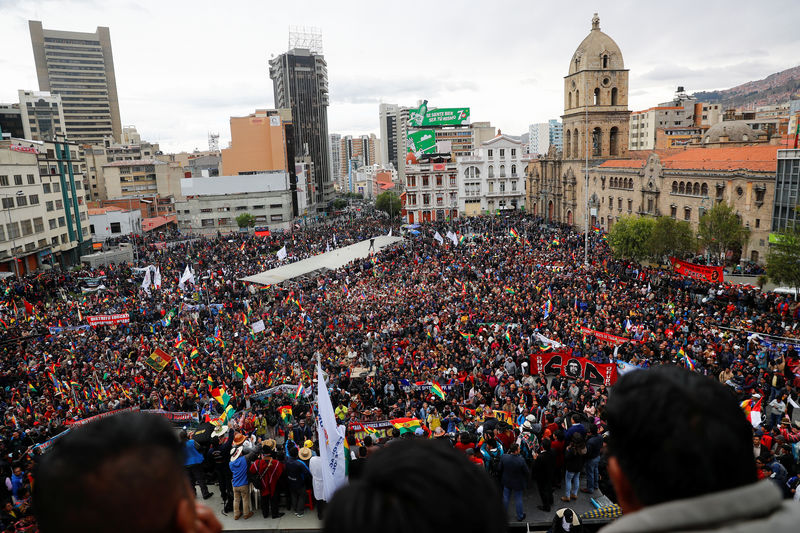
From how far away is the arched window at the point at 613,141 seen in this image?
2308 inches

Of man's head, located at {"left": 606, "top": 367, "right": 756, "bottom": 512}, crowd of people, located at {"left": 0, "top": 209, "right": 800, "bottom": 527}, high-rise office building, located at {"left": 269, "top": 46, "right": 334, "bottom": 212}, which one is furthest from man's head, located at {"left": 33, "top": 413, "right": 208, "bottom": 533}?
high-rise office building, located at {"left": 269, "top": 46, "right": 334, "bottom": 212}

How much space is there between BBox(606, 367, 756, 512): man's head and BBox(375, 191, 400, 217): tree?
307 feet

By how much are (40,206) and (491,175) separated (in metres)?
52.4

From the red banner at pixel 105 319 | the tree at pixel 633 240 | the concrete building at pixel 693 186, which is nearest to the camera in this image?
the red banner at pixel 105 319

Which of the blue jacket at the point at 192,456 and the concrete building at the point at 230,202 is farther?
the concrete building at the point at 230,202

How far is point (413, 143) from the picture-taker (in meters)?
75.8

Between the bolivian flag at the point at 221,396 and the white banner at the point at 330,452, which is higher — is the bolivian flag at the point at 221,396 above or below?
below

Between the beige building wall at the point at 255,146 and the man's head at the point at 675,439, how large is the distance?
9013 centimetres

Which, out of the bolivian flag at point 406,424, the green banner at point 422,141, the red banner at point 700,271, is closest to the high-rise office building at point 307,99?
the green banner at point 422,141

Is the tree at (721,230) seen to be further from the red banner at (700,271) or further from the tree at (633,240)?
the red banner at (700,271)

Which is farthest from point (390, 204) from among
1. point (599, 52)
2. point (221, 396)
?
point (221, 396)

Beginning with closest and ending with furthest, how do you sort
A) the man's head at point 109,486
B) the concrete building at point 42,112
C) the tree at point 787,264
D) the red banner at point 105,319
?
the man's head at point 109,486
the red banner at point 105,319
the tree at point 787,264
the concrete building at point 42,112

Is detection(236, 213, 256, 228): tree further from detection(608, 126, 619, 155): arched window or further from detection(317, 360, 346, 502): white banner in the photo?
detection(317, 360, 346, 502): white banner

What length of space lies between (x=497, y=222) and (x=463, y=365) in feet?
130
